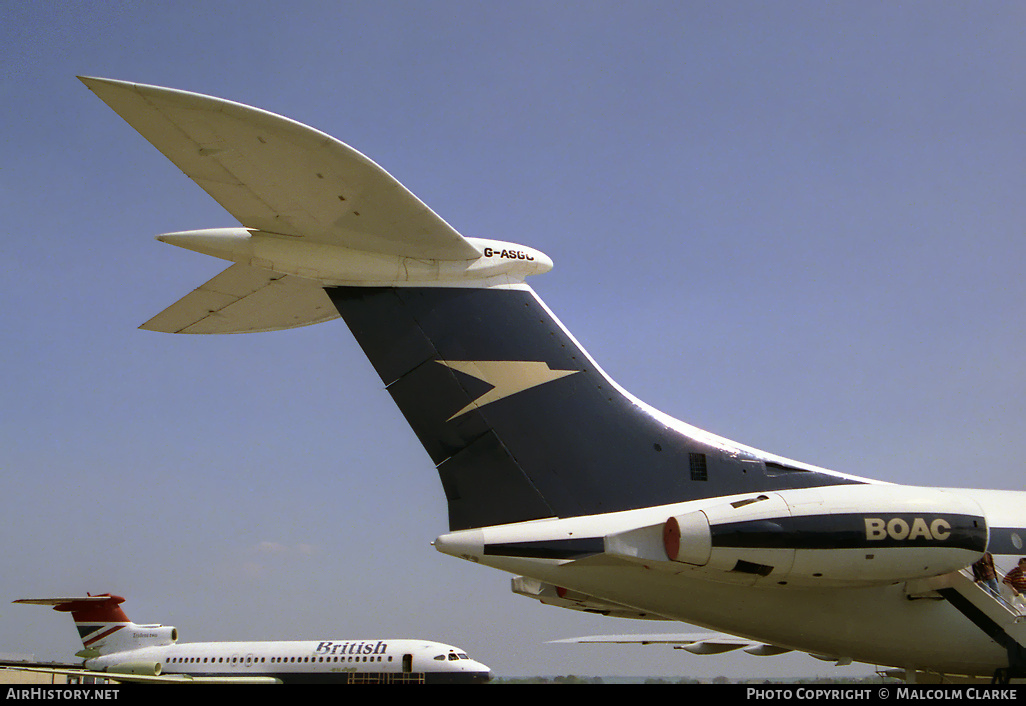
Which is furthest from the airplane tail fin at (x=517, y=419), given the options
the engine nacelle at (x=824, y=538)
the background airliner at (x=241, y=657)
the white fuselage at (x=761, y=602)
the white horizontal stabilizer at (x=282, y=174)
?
the background airliner at (x=241, y=657)

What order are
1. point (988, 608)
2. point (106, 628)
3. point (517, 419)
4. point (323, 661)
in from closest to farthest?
point (517, 419)
point (988, 608)
point (323, 661)
point (106, 628)

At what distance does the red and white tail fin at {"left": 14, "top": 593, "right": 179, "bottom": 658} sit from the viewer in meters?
27.0

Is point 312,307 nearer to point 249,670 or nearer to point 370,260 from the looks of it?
point 370,260

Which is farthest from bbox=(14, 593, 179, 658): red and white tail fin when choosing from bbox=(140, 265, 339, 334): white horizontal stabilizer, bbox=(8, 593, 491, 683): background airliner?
bbox=(140, 265, 339, 334): white horizontal stabilizer

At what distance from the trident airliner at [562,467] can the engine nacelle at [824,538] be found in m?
0.01

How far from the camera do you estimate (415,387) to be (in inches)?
213

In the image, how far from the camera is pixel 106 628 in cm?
2761

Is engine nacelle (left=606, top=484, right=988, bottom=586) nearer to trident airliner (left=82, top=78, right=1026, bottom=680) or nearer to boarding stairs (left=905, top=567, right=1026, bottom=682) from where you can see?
trident airliner (left=82, top=78, right=1026, bottom=680)

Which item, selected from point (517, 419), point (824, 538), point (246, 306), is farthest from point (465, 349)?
point (824, 538)

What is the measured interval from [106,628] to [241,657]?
275 inches

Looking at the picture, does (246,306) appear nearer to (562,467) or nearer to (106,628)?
(562,467)

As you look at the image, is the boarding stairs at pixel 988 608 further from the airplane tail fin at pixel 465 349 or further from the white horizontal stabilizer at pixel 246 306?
the white horizontal stabilizer at pixel 246 306

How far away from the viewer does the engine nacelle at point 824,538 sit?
4535 mm

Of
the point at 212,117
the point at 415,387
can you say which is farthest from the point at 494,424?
the point at 212,117
